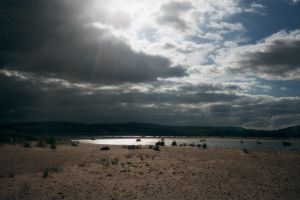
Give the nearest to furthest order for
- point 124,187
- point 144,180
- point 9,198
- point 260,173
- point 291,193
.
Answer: point 9,198, point 291,193, point 124,187, point 144,180, point 260,173

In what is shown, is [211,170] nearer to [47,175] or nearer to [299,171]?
[299,171]

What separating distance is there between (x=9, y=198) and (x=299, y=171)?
16.8m

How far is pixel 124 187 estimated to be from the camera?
1484cm

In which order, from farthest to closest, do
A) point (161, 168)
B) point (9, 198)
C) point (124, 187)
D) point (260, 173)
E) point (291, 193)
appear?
point (161, 168) < point (260, 173) < point (124, 187) < point (291, 193) < point (9, 198)

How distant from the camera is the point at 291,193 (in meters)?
13.9

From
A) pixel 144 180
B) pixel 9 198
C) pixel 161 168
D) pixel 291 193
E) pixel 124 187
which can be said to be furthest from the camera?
pixel 161 168

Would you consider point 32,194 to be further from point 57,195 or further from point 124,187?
point 124,187

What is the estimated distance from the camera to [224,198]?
42.1ft

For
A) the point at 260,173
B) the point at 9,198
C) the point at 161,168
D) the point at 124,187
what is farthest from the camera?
the point at 161,168

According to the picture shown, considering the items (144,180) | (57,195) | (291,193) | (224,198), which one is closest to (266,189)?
(291,193)

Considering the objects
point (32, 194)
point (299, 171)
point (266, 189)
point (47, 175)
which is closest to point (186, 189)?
point (266, 189)

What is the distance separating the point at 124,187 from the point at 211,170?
7213 mm

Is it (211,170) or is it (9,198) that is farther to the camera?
(211,170)

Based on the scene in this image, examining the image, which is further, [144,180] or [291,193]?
[144,180]
